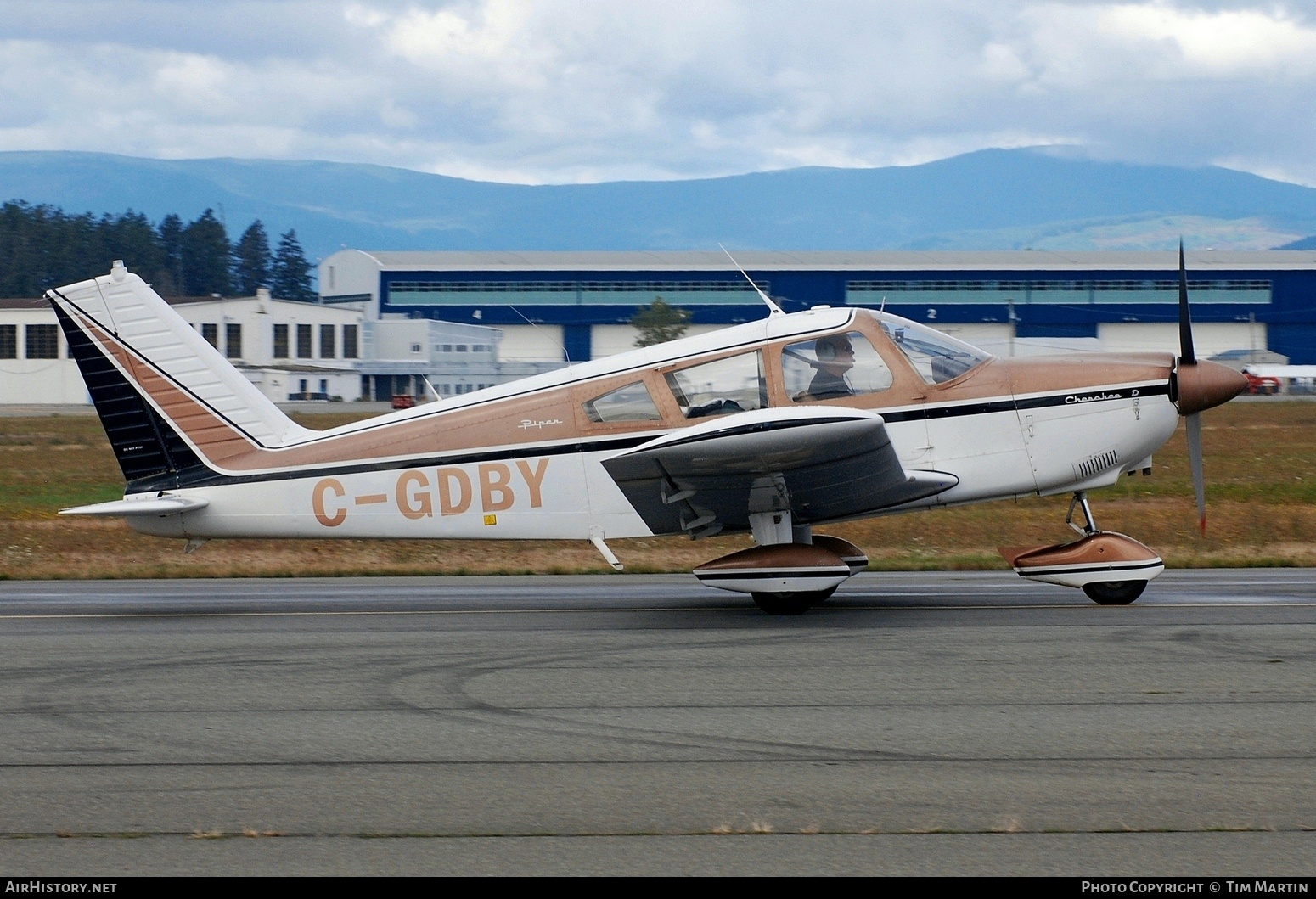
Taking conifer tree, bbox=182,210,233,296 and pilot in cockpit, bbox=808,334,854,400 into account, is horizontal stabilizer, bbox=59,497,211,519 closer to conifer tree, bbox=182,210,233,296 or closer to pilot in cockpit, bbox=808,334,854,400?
pilot in cockpit, bbox=808,334,854,400

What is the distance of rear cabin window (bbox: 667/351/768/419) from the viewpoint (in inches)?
416

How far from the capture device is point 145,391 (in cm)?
1161

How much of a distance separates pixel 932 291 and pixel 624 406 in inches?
2977

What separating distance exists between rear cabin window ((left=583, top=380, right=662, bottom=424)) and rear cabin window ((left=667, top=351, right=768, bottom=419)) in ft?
0.74

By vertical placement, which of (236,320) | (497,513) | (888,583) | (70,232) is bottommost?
(888,583)

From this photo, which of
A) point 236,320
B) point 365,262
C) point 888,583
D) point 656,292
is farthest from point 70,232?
point 888,583

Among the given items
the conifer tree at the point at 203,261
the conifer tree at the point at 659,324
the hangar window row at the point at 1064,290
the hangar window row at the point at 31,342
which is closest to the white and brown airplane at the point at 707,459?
the conifer tree at the point at 659,324

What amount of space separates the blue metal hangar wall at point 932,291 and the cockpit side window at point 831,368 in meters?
71.9

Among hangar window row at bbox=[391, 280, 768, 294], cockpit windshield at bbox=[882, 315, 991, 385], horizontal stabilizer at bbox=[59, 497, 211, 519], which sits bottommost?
horizontal stabilizer at bbox=[59, 497, 211, 519]

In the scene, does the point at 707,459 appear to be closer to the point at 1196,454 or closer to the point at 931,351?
the point at 931,351

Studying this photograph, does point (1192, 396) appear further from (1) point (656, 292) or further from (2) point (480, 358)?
(1) point (656, 292)

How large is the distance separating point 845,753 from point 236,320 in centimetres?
7517

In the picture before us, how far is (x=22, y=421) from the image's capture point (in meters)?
56.4

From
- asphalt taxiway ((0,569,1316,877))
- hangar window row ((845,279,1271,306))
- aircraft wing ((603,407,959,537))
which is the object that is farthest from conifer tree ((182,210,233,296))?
aircraft wing ((603,407,959,537))
